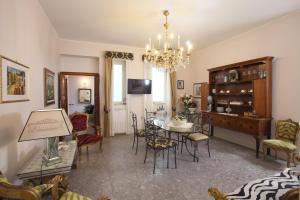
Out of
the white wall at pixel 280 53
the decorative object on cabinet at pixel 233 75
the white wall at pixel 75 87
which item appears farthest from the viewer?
the white wall at pixel 75 87

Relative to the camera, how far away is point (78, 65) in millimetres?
5809

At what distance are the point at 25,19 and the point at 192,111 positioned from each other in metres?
5.51

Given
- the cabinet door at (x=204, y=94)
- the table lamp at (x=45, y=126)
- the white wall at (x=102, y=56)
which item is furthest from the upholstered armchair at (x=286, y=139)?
the white wall at (x=102, y=56)

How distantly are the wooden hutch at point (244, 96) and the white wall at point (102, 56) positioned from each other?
239 cm

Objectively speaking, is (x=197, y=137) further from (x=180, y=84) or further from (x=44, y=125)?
(x=180, y=84)

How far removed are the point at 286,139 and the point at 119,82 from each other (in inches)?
194

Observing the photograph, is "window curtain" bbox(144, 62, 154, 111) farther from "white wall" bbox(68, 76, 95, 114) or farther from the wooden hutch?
"white wall" bbox(68, 76, 95, 114)

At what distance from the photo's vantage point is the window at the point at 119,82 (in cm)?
612

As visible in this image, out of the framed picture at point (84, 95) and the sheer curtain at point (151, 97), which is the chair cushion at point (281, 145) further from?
the framed picture at point (84, 95)

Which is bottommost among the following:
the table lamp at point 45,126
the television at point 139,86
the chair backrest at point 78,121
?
the chair backrest at point 78,121

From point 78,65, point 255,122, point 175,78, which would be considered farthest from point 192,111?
point 78,65

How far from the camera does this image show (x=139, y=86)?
617 centimetres

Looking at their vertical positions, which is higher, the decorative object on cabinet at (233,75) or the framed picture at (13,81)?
the decorative object on cabinet at (233,75)

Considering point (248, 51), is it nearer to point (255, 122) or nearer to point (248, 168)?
point (255, 122)
